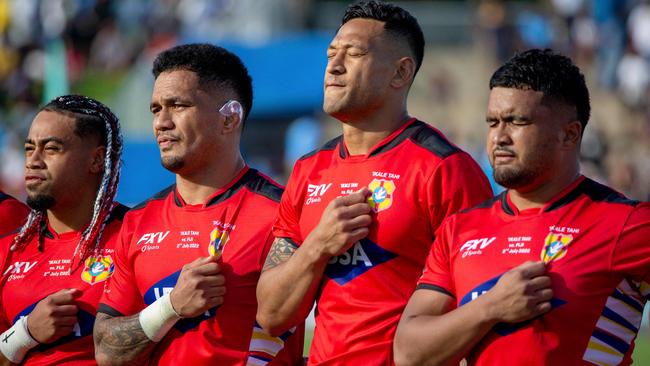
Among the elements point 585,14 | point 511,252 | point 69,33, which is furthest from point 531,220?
point 69,33

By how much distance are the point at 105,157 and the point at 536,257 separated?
2.90 metres

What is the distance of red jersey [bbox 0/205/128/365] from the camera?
612cm

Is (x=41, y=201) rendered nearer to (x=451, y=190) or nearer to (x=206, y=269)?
(x=206, y=269)

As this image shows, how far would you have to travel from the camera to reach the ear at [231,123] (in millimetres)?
5934

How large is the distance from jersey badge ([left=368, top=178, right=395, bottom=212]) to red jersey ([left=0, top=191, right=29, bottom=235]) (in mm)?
2645

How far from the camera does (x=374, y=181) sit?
5270mm

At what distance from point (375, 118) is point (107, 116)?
1.95 m

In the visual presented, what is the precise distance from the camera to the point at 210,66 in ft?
19.6

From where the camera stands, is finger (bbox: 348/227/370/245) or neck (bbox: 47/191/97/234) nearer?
finger (bbox: 348/227/370/245)

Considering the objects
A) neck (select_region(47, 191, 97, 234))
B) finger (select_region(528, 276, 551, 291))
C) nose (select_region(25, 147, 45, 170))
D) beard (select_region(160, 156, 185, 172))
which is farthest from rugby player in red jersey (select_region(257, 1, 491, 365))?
nose (select_region(25, 147, 45, 170))

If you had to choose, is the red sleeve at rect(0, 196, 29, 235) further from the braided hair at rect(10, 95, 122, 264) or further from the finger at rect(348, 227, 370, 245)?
the finger at rect(348, 227, 370, 245)

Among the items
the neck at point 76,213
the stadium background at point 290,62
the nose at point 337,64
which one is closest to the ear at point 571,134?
the nose at point 337,64

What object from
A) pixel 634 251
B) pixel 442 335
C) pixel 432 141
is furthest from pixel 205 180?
pixel 634 251

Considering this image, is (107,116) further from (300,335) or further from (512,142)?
(512,142)
